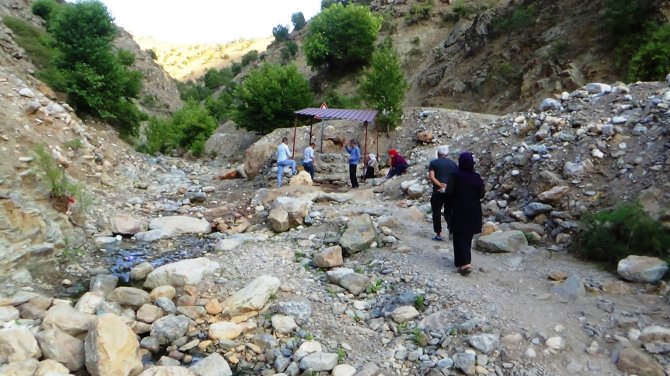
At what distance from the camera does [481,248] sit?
6656 mm

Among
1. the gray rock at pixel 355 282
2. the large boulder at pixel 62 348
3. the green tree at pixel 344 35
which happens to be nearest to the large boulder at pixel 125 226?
the large boulder at pixel 62 348

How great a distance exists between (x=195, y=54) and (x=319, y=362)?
3086 inches

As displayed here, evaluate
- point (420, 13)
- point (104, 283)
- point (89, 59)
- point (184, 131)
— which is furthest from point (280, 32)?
point (104, 283)

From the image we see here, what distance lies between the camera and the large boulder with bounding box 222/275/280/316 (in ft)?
17.9

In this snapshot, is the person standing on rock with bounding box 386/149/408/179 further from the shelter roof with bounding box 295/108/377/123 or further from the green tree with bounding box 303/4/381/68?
the green tree with bounding box 303/4/381/68

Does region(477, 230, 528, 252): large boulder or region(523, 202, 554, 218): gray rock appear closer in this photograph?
region(477, 230, 528, 252): large boulder

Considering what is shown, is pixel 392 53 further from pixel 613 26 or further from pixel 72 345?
pixel 72 345

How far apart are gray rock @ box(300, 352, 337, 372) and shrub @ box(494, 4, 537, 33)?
21876 mm

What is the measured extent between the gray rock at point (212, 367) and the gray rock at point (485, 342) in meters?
2.36

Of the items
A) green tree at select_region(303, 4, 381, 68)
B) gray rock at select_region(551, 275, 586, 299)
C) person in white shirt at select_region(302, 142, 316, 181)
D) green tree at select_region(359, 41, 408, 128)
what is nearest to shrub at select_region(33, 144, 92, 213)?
person in white shirt at select_region(302, 142, 316, 181)

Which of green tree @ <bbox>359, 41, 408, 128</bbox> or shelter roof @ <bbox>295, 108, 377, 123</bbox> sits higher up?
green tree @ <bbox>359, 41, 408, 128</bbox>

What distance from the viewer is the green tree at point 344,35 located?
31484 millimetres

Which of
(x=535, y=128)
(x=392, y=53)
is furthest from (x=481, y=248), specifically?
(x=392, y=53)

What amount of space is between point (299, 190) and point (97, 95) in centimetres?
986
